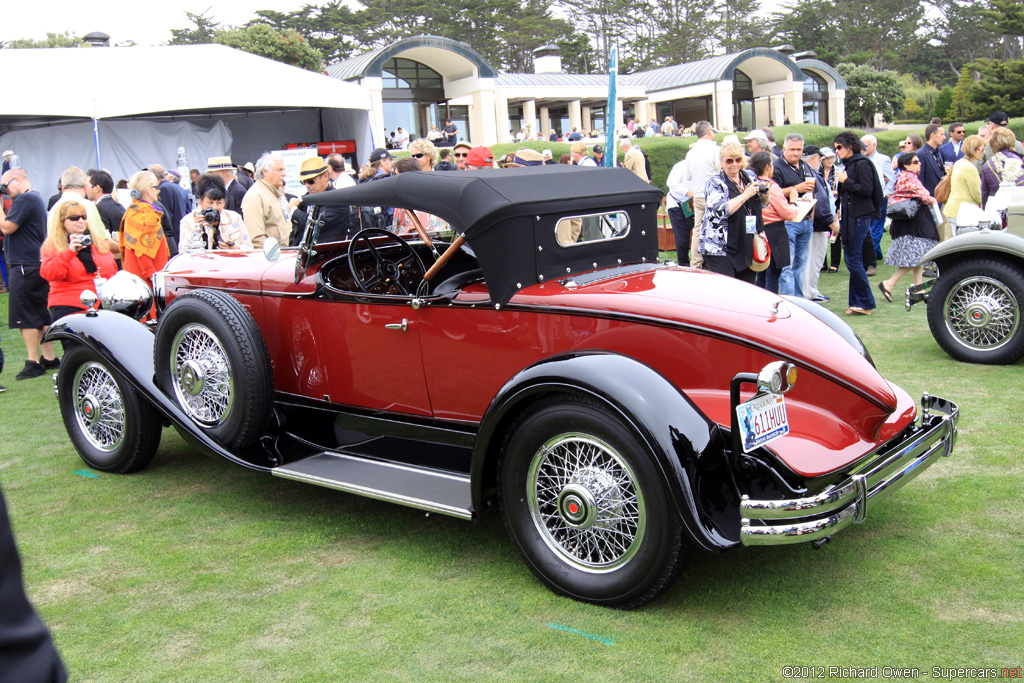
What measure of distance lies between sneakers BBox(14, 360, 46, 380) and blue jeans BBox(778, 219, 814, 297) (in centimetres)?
774

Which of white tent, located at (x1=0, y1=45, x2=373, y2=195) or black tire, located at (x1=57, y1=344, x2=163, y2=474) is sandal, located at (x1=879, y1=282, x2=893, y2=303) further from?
white tent, located at (x1=0, y1=45, x2=373, y2=195)

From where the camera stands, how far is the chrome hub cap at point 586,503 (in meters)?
3.19

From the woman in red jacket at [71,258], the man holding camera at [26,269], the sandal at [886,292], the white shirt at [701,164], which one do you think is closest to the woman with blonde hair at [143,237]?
the woman in red jacket at [71,258]

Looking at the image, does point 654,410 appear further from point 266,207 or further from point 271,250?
point 266,207

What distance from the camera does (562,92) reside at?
37.6 metres

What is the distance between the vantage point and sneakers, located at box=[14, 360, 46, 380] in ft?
26.6

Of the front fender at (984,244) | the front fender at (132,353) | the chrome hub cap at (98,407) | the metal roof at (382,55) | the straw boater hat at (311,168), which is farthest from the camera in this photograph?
the metal roof at (382,55)

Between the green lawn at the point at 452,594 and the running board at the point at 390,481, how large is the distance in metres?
0.32

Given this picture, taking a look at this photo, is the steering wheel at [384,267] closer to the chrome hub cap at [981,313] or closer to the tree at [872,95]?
the chrome hub cap at [981,313]

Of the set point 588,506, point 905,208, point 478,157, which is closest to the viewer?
point 588,506

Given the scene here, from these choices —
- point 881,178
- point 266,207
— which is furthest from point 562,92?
point 266,207

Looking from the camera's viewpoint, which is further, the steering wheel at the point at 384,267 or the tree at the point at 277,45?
the tree at the point at 277,45

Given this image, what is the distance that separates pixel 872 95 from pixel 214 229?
4573 cm

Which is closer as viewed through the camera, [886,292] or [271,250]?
[271,250]
